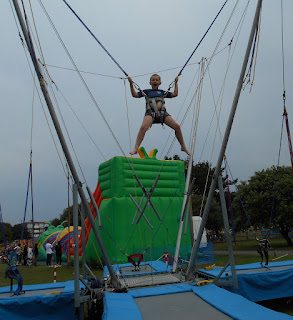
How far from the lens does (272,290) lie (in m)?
5.43

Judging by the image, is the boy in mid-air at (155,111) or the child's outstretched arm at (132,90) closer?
the boy in mid-air at (155,111)

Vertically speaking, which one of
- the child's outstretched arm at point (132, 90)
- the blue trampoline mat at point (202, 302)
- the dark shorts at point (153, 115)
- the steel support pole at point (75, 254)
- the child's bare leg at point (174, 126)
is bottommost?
the blue trampoline mat at point (202, 302)

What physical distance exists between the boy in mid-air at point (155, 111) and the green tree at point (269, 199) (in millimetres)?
12634

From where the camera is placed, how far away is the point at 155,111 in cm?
516

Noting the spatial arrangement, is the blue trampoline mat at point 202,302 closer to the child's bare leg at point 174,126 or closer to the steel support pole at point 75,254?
the steel support pole at point 75,254

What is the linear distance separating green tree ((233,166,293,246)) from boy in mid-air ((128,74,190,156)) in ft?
41.4

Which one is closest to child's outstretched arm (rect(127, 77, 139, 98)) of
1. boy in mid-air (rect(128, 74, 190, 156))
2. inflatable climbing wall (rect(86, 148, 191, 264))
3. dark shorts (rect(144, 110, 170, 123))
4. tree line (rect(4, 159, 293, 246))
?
boy in mid-air (rect(128, 74, 190, 156))

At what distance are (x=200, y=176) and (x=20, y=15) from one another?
3027 centimetres

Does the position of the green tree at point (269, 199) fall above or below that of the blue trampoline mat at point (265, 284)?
above

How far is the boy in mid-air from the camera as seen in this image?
5.02 m

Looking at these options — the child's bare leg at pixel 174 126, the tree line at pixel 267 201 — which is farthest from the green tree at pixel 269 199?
the child's bare leg at pixel 174 126

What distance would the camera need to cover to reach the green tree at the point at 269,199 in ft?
55.2

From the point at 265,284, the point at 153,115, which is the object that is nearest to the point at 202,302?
the point at 265,284

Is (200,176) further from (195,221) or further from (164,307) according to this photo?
(164,307)
